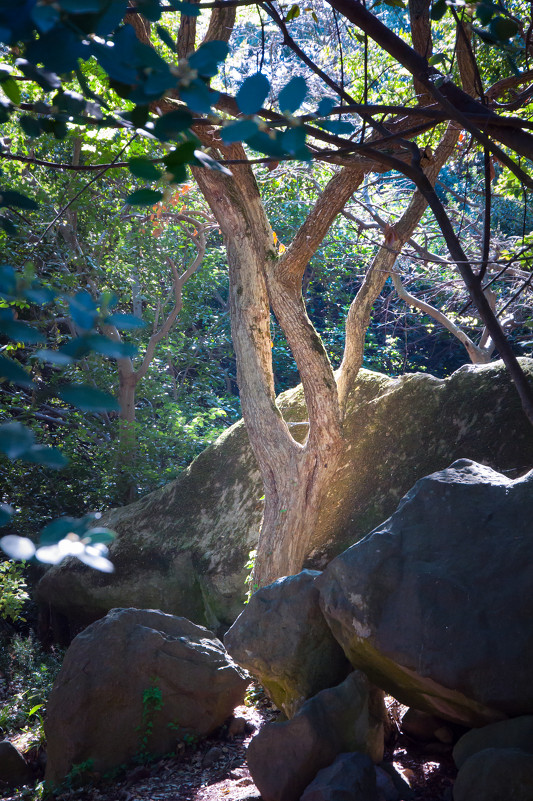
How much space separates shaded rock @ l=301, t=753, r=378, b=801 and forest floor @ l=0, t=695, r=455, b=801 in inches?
10.1

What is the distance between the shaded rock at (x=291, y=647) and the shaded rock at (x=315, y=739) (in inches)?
10.8

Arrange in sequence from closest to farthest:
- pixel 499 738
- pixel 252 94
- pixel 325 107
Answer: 1. pixel 252 94
2. pixel 325 107
3. pixel 499 738

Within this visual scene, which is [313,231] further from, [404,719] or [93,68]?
[404,719]

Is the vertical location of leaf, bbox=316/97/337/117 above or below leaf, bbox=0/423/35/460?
above

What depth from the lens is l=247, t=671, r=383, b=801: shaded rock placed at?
276 centimetres

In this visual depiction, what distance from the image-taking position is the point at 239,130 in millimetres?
944

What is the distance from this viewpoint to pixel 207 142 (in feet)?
14.1

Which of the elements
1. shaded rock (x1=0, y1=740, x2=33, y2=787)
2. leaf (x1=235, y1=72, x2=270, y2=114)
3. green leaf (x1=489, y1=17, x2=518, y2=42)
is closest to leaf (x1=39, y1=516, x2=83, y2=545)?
leaf (x1=235, y1=72, x2=270, y2=114)

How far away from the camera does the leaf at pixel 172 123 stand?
39.1 inches

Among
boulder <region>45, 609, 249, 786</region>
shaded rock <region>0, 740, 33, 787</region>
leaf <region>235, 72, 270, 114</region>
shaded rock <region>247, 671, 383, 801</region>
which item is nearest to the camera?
leaf <region>235, 72, 270, 114</region>

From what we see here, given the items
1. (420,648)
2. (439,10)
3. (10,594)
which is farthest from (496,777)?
(10,594)

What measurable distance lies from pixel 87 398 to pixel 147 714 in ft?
11.4

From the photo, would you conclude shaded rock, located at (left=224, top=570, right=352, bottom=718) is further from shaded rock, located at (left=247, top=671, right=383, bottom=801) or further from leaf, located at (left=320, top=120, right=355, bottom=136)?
leaf, located at (left=320, top=120, right=355, bottom=136)

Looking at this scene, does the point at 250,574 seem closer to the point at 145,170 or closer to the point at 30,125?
the point at 30,125
